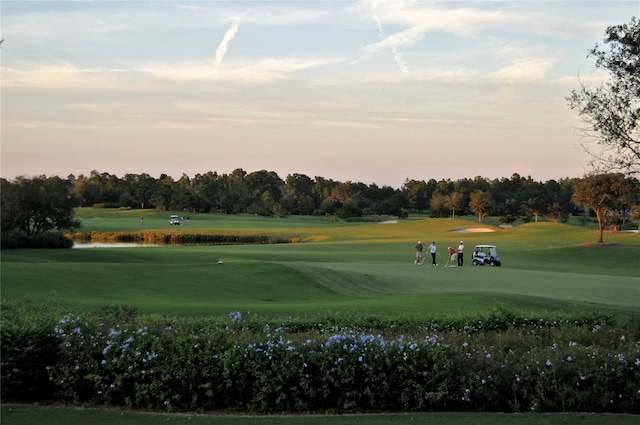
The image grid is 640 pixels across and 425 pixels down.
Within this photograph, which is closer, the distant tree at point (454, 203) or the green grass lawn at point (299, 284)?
the green grass lawn at point (299, 284)

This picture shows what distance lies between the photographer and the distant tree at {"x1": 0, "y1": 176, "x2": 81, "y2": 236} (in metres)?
43.3

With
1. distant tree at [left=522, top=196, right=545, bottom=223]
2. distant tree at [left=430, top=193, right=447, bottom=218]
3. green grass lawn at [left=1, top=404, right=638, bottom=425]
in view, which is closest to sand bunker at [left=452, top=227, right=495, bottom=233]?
distant tree at [left=522, top=196, right=545, bottom=223]

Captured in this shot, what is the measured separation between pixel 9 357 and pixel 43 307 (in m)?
5.88

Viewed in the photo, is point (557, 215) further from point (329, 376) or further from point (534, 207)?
point (329, 376)

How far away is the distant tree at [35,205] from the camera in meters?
43.3

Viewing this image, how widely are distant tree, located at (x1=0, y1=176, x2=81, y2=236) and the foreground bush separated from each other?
121ft

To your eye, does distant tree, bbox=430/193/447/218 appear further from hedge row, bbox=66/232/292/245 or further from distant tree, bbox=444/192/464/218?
hedge row, bbox=66/232/292/245

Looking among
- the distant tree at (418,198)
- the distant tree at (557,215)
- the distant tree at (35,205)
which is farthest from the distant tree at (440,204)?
the distant tree at (35,205)

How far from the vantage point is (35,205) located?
150 ft

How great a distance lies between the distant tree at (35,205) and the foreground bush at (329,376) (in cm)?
3673

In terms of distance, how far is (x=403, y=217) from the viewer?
13375 centimetres

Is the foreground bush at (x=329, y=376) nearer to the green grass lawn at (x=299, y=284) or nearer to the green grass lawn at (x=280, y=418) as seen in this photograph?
the green grass lawn at (x=280, y=418)

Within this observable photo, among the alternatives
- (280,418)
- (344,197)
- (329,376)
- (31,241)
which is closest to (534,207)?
(344,197)

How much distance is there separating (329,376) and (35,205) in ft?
138
